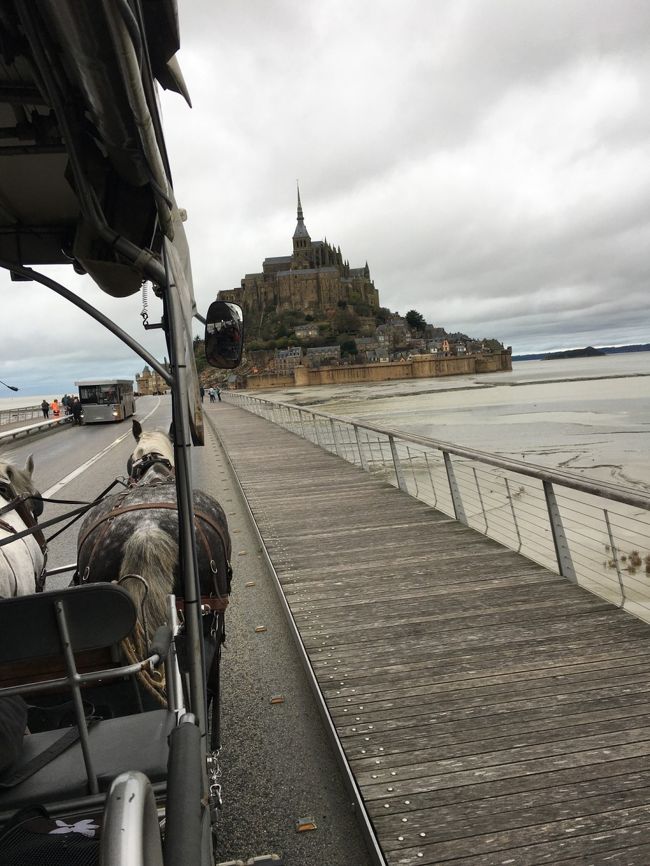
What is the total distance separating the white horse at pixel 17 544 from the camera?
345 cm

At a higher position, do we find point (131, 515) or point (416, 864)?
point (131, 515)

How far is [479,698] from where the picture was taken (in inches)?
136

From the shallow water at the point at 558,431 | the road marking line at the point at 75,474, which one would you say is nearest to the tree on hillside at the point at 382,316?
the shallow water at the point at 558,431

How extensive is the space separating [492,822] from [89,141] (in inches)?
115

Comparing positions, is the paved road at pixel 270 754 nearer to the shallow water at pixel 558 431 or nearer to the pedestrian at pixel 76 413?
the shallow water at pixel 558 431

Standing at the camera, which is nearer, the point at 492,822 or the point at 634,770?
the point at 492,822

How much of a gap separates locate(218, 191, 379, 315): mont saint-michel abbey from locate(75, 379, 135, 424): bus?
4499 inches

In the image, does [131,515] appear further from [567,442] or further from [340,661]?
[567,442]

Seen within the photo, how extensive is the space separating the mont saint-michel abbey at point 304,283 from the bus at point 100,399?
114272 mm

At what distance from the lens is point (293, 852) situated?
2.70 meters

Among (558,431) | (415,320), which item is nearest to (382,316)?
(415,320)

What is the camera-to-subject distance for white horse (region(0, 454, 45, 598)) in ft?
11.3

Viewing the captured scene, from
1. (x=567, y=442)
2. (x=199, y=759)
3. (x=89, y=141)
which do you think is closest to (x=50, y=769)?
(x=199, y=759)

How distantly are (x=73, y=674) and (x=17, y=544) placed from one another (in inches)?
82.1
